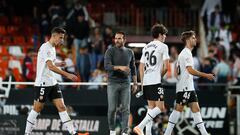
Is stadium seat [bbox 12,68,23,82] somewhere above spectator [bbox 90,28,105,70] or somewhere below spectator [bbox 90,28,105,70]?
below

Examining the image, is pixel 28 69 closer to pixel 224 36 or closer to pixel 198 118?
pixel 224 36

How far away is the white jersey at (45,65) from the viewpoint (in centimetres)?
1741

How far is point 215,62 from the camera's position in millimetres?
25172

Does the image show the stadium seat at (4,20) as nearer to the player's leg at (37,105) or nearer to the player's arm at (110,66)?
the player's arm at (110,66)

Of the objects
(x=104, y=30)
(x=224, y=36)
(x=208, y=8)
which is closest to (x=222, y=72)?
(x=224, y=36)

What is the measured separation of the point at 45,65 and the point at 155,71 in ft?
7.75

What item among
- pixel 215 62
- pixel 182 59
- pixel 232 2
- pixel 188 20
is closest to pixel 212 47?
pixel 215 62

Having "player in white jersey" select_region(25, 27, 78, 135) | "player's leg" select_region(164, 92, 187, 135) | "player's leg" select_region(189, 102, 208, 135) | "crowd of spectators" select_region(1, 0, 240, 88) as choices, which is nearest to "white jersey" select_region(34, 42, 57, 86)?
"player in white jersey" select_region(25, 27, 78, 135)

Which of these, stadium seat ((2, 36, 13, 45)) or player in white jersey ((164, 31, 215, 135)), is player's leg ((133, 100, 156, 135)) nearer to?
player in white jersey ((164, 31, 215, 135))

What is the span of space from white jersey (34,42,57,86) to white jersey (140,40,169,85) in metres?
2.01

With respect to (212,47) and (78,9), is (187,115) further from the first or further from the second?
(78,9)

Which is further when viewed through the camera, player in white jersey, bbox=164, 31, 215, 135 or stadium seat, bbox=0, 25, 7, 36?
stadium seat, bbox=0, 25, 7, 36

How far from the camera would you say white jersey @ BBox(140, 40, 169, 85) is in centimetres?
1738

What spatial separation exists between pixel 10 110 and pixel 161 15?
9961 millimetres
